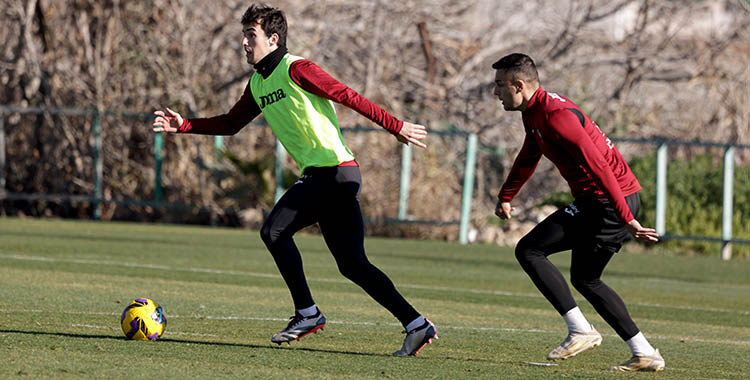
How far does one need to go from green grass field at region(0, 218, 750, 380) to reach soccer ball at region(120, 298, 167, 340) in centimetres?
9

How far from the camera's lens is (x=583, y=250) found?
24.5 feet

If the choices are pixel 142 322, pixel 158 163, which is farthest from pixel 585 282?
pixel 158 163

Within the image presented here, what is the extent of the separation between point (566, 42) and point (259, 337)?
762 inches

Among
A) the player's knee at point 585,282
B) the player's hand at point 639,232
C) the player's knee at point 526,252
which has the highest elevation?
the player's hand at point 639,232

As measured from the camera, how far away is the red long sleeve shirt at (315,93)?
24.0ft

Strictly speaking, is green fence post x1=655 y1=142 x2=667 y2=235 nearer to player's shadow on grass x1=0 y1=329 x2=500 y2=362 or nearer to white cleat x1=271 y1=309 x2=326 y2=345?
player's shadow on grass x1=0 y1=329 x2=500 y2=362

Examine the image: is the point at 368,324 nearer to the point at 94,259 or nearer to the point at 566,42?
the point at 94,259

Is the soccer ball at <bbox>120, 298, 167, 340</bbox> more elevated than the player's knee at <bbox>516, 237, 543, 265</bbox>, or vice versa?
the player's knee at <bbox>516, 237, 543, 265</bbox>

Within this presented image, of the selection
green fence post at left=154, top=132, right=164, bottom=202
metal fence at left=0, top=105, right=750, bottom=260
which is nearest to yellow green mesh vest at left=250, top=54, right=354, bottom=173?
metal fence at left=0, top=105, right=750, bottom=260

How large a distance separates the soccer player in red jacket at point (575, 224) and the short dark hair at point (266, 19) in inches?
55.8

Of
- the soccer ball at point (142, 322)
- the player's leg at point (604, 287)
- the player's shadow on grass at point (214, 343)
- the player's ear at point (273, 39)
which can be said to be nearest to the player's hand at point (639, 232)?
the player's leg at point (604, 287)

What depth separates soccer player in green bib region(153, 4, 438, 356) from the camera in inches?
300

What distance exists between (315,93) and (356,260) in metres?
1.06

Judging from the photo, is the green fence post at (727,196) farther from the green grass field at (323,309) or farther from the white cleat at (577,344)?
the white cleat at (577,344)
